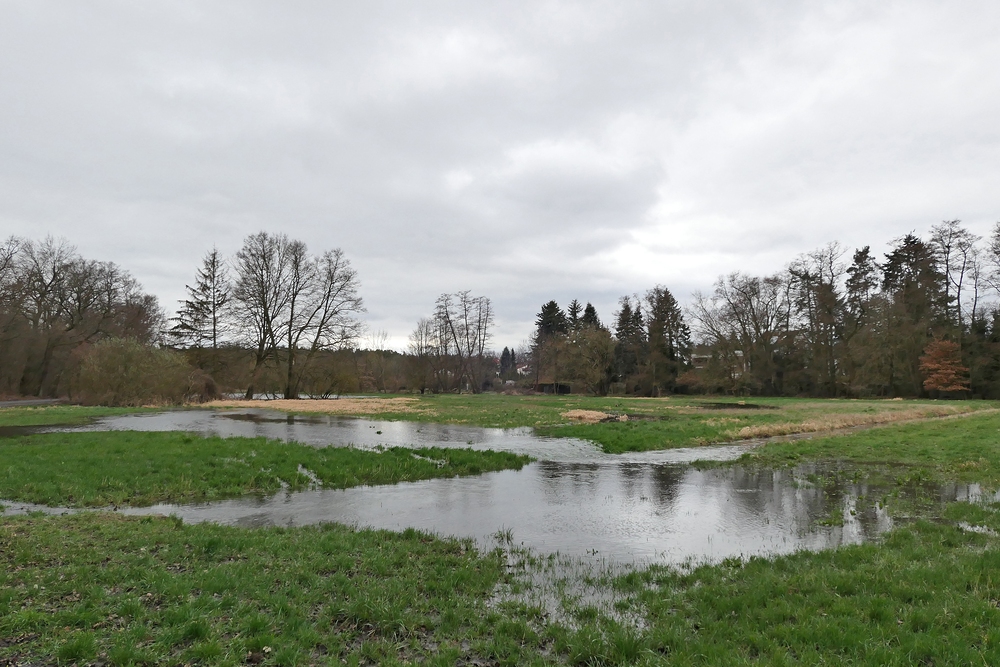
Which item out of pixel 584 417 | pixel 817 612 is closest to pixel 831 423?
pixel 584 417

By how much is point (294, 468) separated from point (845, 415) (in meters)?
30.2

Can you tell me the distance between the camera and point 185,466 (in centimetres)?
1326

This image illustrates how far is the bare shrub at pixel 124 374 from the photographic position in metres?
36.2

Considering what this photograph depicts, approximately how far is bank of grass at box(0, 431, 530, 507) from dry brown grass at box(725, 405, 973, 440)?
1224 centimetres

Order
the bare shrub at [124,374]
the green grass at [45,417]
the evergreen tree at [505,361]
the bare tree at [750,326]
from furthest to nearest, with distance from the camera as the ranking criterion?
the evergreen tree at [505,361]
the bare tree at [750,326]
the bare shrub at [124,374]
the green grass at [45,417]

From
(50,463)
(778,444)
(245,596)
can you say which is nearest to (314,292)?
(50,463)

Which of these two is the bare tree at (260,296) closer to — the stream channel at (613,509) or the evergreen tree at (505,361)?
the stream channel at (613,509)

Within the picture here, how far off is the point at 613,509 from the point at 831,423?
842 inches

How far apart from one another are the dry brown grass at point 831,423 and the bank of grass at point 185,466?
12.2 metres

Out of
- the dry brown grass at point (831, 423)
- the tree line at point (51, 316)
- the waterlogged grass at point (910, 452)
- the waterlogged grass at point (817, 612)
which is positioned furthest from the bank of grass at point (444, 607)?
the tree line at point (51, 316)

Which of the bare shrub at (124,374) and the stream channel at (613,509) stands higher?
the bare shrub at (124,374)

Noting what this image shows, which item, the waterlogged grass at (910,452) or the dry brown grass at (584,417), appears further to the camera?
the dry brown grass at (584,417)

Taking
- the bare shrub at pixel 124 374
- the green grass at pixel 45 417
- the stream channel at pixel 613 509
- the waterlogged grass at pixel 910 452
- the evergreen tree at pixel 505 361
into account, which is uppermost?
the evergreen tree at pixel 505 361

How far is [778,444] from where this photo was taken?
20.0m
